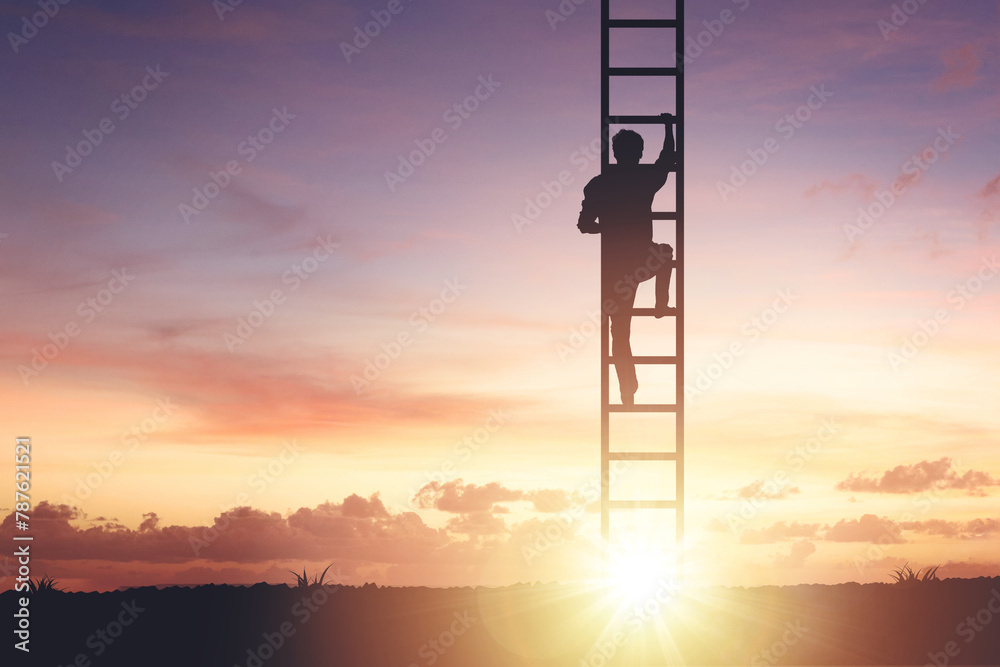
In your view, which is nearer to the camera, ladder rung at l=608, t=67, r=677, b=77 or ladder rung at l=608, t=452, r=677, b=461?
ladder rung at l=608, t=452, r=677, b=461

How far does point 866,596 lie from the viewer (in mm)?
11336

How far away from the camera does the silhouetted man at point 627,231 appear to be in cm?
1037

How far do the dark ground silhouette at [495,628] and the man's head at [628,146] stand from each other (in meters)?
4.52

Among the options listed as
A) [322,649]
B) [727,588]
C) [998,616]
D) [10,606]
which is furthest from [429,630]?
[998,616]

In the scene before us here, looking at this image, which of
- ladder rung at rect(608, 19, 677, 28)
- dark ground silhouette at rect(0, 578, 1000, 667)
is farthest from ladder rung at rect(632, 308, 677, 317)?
dark ground silhouette at rect(0, 578, 1000, 667)

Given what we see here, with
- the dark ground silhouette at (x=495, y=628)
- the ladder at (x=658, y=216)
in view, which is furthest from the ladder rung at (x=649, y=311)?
the dark ground silhouette at (x=495, y=628)

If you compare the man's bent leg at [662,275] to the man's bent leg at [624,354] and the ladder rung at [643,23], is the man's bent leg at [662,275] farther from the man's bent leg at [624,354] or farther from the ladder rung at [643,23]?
the ladder rung at [643,23]

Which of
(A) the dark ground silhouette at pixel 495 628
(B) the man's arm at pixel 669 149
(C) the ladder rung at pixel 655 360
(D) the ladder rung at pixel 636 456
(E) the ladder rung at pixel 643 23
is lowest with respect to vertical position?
(A) the dark ground silhouette at pixel 495 628

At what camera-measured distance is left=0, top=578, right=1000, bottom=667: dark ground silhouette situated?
9.86 meters

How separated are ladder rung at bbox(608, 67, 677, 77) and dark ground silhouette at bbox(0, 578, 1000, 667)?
212 inches

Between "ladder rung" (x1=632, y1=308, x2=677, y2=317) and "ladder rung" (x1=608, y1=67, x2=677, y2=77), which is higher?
"ladder rung" (x1=608, y1=67, x2=677, y2=77)

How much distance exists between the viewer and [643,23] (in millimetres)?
10320

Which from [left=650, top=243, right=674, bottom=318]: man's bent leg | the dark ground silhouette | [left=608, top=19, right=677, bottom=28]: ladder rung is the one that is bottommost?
the dark ground silhouette

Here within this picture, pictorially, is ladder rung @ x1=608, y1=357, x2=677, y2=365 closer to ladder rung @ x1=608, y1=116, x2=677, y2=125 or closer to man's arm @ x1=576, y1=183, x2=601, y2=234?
man's arm @ x1=576, y1=183, x2=601, y2=234
